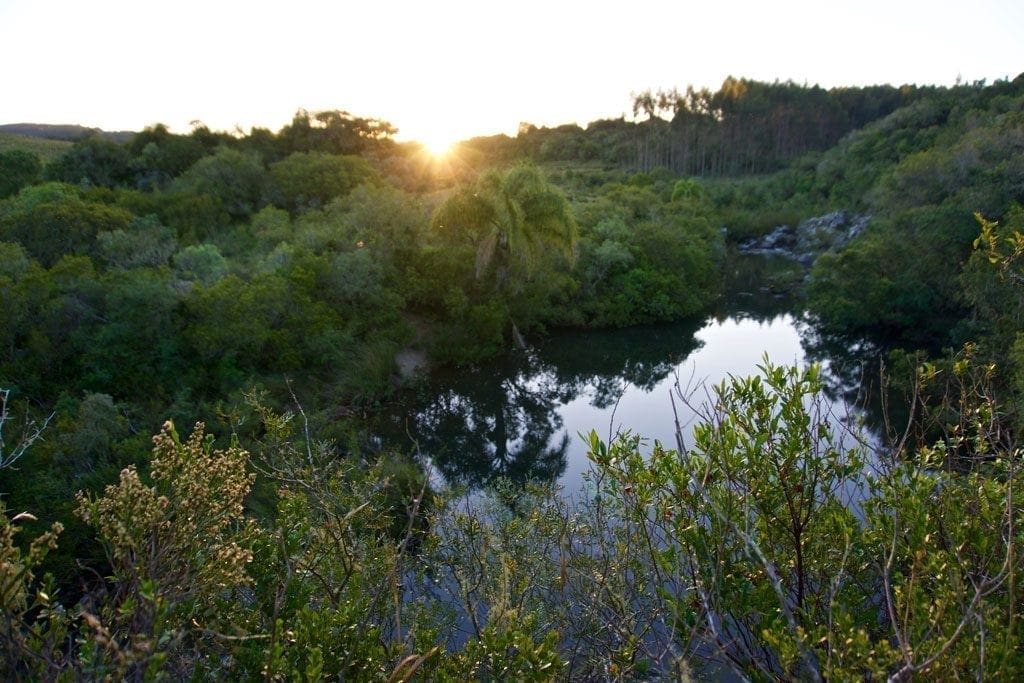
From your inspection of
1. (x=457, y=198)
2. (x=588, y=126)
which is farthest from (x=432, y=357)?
(x=588, y=126)

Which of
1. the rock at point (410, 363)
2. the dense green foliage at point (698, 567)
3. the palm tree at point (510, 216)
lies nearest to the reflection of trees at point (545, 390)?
the rock at point (410, 363)

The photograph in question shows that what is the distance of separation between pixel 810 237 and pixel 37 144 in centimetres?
4791

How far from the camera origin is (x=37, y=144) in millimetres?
37875

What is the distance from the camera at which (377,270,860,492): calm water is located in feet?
45.8

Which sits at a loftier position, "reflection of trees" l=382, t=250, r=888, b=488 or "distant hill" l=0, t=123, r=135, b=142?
"distant hill" l=0, t=123, r=135, b=142

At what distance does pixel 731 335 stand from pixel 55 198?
23195mm

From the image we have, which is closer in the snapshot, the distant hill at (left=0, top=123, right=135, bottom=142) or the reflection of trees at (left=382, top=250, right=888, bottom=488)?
the reflection of trees at (left=382, top=250, right=888, bottom=488)

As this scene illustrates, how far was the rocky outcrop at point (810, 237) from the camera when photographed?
3700 cm

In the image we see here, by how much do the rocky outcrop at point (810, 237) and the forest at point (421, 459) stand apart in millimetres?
4849

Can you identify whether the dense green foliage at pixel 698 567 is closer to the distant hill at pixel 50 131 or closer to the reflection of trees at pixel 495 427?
the reflection of trees at pixel 495 427

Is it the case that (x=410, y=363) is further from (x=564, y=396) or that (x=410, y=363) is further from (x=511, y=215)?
(x=511, y=215)

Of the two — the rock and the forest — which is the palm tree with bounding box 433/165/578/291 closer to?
→ the forest

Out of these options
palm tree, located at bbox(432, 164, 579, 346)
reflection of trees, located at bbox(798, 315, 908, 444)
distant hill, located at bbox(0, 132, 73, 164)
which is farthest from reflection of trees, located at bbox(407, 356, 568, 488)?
distant hill, located at bbox(0, 132, 73, 164)

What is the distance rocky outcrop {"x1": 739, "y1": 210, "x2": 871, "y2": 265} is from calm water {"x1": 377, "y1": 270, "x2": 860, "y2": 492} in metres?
14.7
